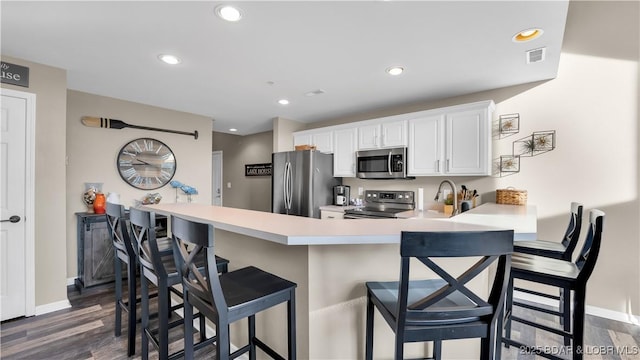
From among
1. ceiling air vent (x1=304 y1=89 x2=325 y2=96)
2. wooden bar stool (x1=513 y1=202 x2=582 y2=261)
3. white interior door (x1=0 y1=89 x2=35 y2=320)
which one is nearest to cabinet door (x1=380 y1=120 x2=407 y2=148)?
ceiling air vent (x1=304 y1=89 x2=325 y2=96)

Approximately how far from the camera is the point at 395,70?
8.92 ft

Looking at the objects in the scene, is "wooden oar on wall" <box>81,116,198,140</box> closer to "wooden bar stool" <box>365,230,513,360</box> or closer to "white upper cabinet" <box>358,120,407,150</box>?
"white upper cabinet" <box>358,120,407,150</box>

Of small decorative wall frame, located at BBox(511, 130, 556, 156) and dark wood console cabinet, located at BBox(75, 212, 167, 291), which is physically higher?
small decorative wall frame, located at BBox(511, 130, 556, 156)

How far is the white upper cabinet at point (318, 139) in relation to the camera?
4.43m

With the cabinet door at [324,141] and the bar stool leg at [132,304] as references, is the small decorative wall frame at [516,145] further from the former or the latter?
the bar stool leg at [132,304]

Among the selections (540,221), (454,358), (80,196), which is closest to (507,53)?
(540,221)

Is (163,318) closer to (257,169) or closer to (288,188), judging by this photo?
(288,188)

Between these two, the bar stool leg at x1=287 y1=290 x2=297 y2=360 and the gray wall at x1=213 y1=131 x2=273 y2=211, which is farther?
the gray wall at x1=213 y1=131 x2=273 y2=211

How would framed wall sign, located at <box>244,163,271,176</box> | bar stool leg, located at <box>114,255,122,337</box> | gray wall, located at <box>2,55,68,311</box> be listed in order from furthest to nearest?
1. framed wall sign, located at <box>244,163,271,176</box>
2. gray wall, located at <box>2,55,68,311</box>
3. bar stool leg, located at <box>114,255,122,337</box>

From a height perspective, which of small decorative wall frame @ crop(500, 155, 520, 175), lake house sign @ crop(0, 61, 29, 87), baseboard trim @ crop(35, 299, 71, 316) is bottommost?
baseboard trim @ crop(35, 299, 71, 316)

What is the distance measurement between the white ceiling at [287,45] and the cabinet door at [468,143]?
37 cm

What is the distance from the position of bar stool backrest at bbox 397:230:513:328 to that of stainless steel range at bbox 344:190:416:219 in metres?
2.34

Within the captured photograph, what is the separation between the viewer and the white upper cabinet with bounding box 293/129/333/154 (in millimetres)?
4430

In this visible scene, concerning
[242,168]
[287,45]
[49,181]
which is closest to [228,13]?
[287,45]
